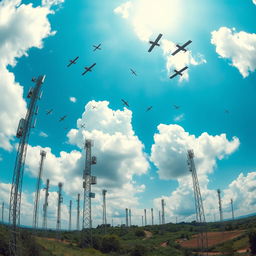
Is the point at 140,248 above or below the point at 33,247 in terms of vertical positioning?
below

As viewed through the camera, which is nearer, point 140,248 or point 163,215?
point 140,248

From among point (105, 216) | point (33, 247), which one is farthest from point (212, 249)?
point (33, 247)

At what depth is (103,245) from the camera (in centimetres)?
5556

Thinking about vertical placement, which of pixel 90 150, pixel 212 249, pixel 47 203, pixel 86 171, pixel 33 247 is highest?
pixel 90 150

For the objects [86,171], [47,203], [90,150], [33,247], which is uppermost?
[90,150]

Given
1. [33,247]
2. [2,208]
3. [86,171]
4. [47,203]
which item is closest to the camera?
[33,247]

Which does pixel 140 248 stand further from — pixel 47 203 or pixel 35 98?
pixel 35 98

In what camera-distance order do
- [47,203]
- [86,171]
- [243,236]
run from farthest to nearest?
[243,236], [47,203], [86,171]

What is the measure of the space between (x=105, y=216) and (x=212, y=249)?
35.5 m

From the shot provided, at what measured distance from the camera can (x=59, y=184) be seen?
72.0m

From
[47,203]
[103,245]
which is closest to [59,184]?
[47,203]

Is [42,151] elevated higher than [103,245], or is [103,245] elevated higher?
[42,151]

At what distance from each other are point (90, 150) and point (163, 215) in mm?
86328

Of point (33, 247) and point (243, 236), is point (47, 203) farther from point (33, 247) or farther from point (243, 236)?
point (243, 236)
